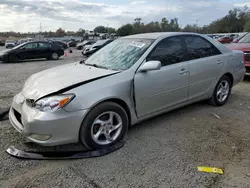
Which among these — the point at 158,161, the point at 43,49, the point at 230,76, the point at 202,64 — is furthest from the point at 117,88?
the point at 43,49

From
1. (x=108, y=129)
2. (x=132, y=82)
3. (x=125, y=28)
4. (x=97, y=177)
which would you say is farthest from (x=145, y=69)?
(x=125, y=28)

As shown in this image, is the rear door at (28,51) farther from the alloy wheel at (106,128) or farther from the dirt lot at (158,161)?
the alloy wheel at (106,128)

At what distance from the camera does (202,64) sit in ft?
14.0

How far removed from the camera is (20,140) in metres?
3.41

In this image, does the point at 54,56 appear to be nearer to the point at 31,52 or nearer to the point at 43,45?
the point at 43,45

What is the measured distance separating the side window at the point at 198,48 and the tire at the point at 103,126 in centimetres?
176

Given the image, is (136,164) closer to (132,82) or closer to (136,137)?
(136,137)

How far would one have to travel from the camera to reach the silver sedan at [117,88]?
110 inches

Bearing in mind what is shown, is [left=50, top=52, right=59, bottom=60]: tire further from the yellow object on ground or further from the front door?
the yellow object on ground

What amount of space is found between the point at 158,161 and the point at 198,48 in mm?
2401

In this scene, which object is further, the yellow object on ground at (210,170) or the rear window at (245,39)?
the rear window at (245,39)

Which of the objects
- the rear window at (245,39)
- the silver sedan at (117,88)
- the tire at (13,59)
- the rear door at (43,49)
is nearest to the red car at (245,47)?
the rear window at (245,39)

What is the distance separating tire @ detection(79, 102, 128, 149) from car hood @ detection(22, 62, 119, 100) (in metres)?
0.44

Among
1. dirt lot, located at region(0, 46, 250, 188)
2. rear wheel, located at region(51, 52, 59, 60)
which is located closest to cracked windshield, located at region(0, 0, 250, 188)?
dirt lot, located at region(0, 46, 250, 188)
